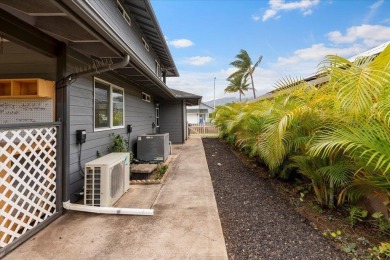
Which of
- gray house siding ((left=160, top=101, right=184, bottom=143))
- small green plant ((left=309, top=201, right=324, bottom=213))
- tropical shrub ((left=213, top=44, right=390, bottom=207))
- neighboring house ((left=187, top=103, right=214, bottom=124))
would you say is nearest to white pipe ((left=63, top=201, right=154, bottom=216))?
tropical shrub ((left=213, top=44, right=390, bottom=207))

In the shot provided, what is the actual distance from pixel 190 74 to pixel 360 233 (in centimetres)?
4122

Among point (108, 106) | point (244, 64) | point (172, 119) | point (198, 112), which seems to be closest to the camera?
point (108, 106)

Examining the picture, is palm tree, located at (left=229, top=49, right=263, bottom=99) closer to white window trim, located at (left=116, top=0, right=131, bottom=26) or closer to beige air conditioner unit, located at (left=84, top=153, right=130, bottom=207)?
white window trim, located at (left=116, top=0, right=131, bottom=26)

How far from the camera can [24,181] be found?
2834 millimetres

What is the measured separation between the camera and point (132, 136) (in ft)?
22.5

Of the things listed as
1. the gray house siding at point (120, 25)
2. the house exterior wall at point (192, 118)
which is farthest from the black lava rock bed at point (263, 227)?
the house exterior wall at point (192, 118)

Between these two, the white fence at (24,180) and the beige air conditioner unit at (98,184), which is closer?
the white fence at (24,180)

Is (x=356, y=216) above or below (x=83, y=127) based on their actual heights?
below

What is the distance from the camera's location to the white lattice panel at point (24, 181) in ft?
7.70

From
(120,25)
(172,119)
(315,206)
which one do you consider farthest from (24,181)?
(172,119)

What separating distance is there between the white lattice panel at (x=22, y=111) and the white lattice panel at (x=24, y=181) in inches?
14.7

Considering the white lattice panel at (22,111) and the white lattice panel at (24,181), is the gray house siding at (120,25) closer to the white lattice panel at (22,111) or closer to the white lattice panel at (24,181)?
the white lattice panel at (22,111)

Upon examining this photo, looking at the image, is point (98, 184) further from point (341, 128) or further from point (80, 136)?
point (341, 128)

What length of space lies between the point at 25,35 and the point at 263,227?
367cm
